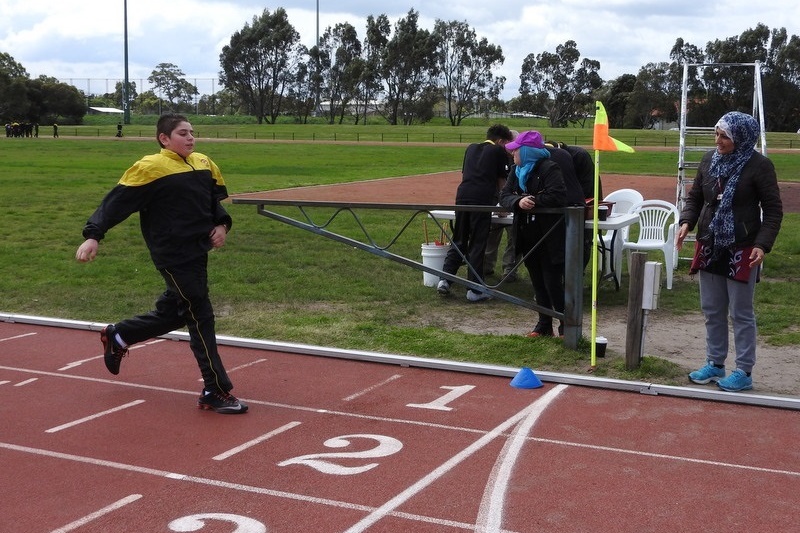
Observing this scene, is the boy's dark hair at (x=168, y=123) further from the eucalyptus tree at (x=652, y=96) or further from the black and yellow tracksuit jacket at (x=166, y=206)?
the eucalyptus tree at (x=652, y=96)

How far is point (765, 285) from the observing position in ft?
36.0

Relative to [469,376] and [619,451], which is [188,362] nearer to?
[469,376]

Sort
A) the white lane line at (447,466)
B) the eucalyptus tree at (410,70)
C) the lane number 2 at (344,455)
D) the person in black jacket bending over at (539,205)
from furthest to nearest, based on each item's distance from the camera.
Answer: the eucalyptus tree at (410,70), the person in black jacket bending over at (539,205), the lane number 2 at (344,455), the white lane line at (447,466)

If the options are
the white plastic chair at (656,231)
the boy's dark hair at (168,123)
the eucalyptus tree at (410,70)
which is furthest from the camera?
the eucalyptus tree at (410,70)

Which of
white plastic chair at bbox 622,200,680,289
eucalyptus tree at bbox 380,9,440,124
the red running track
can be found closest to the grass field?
white plastic chair at bbox 622,200,680,289

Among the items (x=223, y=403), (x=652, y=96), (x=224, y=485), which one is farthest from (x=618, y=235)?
(x=652, y=96)

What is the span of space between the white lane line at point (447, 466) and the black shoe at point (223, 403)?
1.68 m

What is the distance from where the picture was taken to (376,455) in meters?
5.47

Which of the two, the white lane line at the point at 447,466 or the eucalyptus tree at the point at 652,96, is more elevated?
the eucalyptus tree at the point at 652,96

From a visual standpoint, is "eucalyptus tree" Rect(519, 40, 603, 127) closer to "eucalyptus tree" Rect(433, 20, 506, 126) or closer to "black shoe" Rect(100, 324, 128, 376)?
"eucalyptus tree" Rect(433, 20, 506, 126)

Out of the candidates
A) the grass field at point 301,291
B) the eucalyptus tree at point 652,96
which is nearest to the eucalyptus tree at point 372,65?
the eucalyptus tree at point 652,96

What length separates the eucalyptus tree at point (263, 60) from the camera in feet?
351

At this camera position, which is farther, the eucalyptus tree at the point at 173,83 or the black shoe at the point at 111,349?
the eucalyptus tree at the point at 173,83

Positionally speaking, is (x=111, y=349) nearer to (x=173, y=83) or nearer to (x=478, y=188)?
(x=478, y=188)
